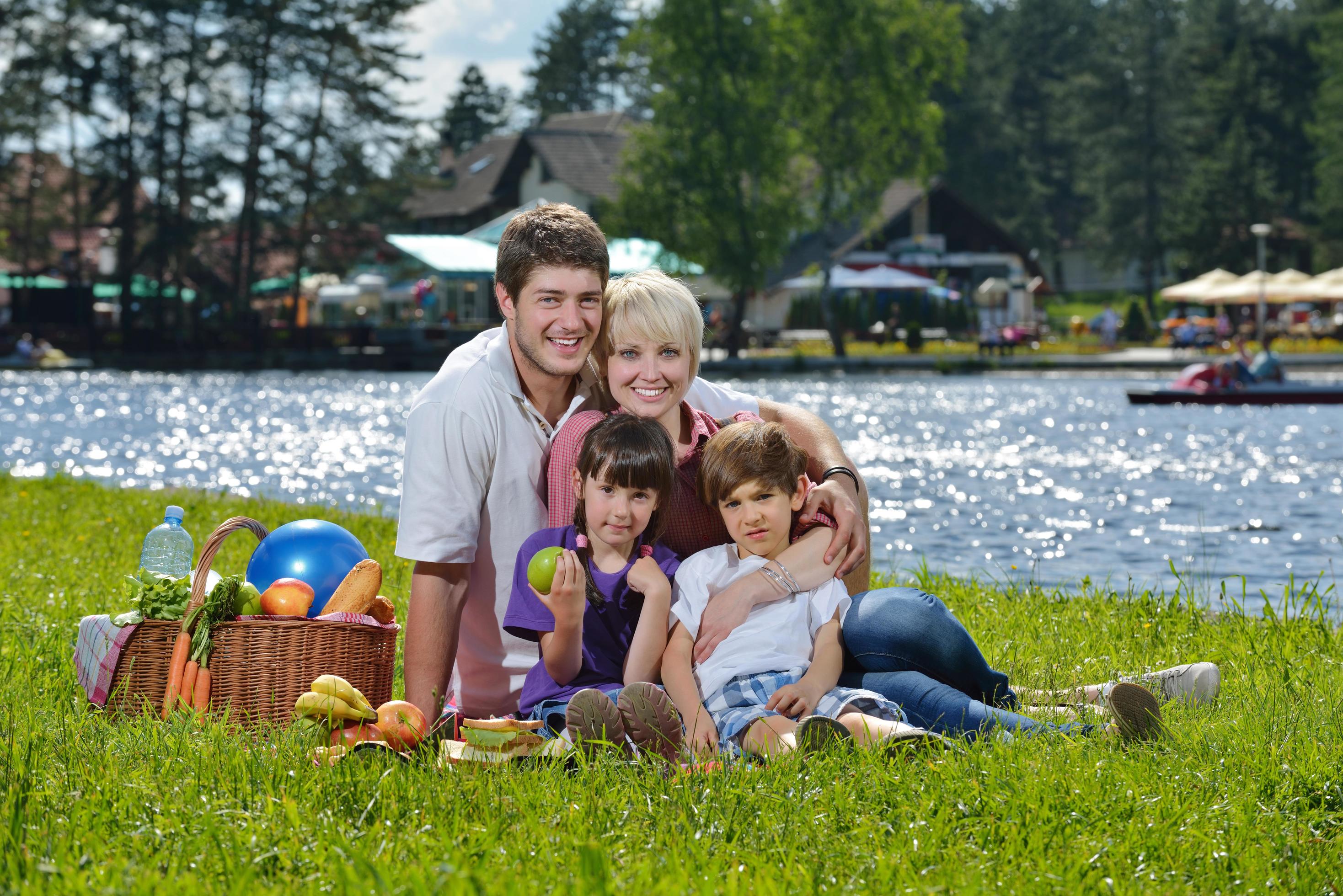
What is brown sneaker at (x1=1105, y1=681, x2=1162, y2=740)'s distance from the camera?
418 centimetres

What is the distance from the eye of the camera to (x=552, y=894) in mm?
2900

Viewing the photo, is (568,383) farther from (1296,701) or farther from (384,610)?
(1296,701)

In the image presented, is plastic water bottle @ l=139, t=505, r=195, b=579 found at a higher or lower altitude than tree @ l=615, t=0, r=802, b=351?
lower

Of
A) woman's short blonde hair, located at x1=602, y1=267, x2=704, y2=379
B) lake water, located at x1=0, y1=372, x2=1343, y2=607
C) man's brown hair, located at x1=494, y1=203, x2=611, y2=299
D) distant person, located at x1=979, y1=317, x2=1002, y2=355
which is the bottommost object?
lake water, located at x1=0, y1=372, x2=1343, y2=607

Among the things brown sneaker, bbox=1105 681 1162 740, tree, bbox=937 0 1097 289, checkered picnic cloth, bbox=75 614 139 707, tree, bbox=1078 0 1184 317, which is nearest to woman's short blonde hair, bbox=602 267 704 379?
brown sneaker, bbox=1105 681 1162 740

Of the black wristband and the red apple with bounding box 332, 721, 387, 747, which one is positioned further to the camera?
the black wristband

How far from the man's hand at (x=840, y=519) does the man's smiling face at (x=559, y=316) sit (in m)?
0.85

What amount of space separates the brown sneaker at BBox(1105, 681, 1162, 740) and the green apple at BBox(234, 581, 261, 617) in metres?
2.64

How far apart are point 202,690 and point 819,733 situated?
1.89m

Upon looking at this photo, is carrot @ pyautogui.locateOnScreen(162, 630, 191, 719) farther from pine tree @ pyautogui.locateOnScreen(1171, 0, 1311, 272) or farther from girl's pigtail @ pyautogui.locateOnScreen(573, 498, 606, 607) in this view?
pine tree @ pyautogui.locateOnScreen(1171, 0, 1311, 272)

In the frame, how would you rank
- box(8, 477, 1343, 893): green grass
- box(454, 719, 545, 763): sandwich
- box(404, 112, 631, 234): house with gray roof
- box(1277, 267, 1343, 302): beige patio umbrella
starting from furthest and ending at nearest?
box(404, 112, 631, 234): house with gray roof
box(1277, 267, 1343, 302): beige patio umbrella
box(454, 719, 545, 763): sandwich
box(8, 477, 1343, 893): green grass

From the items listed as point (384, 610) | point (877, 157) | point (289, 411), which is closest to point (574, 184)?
point (877, 157)

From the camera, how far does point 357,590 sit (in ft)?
16.0

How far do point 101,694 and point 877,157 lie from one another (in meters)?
40.9
